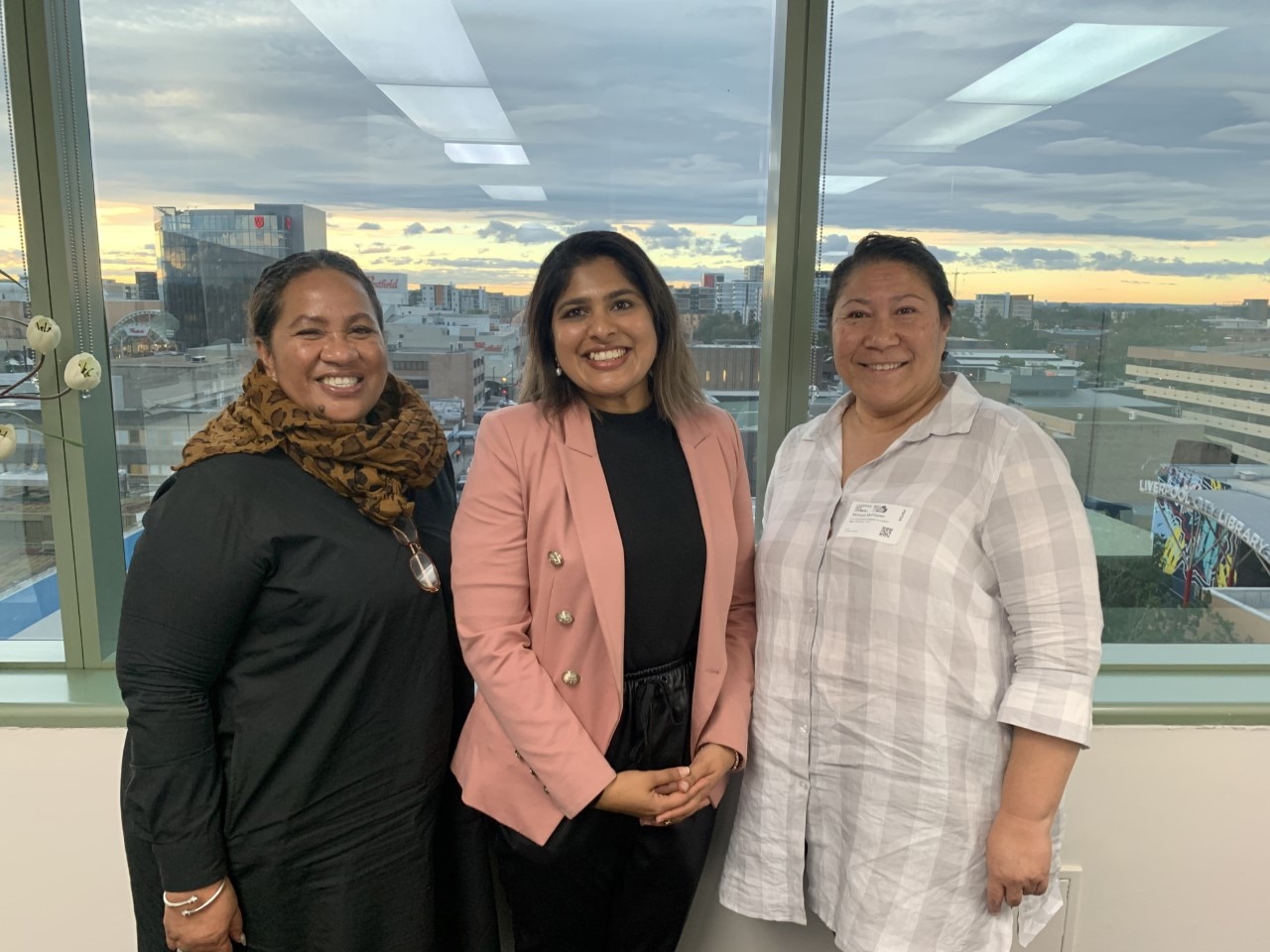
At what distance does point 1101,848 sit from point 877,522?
1.26m

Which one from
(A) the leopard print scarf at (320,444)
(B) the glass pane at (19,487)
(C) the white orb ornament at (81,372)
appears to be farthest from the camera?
(B) the glass pane at (19,487)

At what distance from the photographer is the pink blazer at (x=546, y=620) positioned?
4.40 ft

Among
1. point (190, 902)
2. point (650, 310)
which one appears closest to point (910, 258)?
point (650, 310)

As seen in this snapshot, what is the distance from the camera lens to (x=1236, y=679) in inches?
84.4

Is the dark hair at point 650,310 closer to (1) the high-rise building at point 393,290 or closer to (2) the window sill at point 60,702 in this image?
(1) the high-rise building at point 393,290

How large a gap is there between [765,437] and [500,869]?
1.22m

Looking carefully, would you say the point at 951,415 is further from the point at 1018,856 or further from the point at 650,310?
the point at 1018,856

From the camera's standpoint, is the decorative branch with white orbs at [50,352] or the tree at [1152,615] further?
the tree at [1152,615]

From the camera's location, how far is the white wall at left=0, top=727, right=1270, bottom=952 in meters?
1.86

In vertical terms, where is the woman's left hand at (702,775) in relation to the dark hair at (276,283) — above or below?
below

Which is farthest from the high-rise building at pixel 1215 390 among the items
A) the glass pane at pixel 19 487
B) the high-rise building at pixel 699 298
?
the glass pane at pixel 19 487

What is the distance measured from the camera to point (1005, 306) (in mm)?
2164

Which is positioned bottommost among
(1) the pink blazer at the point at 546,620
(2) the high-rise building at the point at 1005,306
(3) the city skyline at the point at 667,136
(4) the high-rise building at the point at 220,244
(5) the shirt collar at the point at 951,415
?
(1) the pink blazer at the point at 546,620

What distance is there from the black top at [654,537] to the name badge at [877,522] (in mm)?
268
